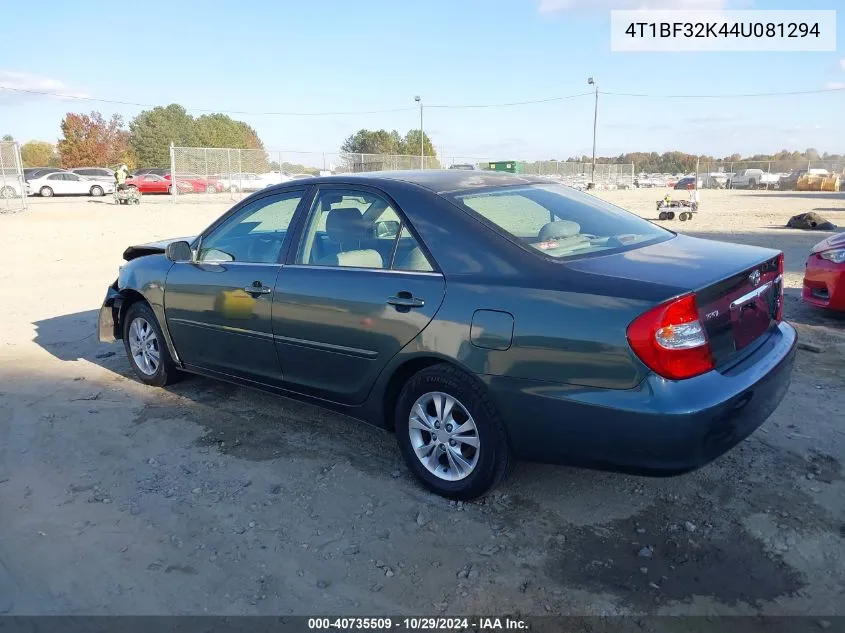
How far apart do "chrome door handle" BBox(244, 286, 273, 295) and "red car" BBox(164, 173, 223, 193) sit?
29774 mm

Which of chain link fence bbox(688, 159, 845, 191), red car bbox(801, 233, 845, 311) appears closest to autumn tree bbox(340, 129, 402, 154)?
chain link fence bbox(688, 159, 845, 191)

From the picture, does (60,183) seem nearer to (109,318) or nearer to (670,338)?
(109,318)

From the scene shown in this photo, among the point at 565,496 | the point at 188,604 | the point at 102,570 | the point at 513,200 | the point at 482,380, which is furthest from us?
the point at 513,200

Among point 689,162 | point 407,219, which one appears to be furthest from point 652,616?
point 689,162

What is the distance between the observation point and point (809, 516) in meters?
3.25

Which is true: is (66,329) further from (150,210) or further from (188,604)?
(150,210)

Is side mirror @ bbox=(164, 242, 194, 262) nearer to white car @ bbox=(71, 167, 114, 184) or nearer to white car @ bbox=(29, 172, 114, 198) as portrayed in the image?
white car @ bbox=(29, 172, 114, 198)

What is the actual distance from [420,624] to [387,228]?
2.04 meters

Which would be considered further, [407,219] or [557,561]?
[407,219]

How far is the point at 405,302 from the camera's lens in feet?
11.3

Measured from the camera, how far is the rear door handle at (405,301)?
338 centimetres

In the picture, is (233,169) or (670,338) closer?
(670,338)

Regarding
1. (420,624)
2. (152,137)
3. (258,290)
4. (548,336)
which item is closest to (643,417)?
(548,336)

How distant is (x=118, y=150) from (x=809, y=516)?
69.7 meters
